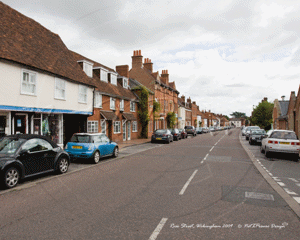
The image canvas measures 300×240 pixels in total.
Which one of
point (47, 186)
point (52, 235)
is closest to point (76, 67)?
point (47, 186)

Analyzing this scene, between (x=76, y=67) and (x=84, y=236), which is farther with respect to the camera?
(x=76, y=67)

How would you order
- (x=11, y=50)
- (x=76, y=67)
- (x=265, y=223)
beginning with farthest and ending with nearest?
(x=76, y=67)
(x=11, y=50)
(x=265, y=223)

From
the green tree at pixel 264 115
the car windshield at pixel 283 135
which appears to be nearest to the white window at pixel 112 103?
the car windshield at pixel 283 135

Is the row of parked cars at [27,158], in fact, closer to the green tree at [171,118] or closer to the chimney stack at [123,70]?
the chimney stack at [123,70]

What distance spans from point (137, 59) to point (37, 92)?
2579 centimetres

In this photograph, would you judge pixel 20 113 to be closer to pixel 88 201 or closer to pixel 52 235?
pixel 88 201

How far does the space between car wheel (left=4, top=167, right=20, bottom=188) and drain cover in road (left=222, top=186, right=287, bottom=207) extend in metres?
6.07

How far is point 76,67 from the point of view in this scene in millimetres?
19438

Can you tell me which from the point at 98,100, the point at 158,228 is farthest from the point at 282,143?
the point at 98,100

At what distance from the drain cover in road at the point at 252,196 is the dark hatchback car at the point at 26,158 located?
606 cm

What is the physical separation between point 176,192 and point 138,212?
6.09 feet

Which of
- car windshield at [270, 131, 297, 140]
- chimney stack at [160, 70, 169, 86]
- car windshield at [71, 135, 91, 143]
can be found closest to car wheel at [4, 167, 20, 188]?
car windshield at [71, 135, 91, 143]

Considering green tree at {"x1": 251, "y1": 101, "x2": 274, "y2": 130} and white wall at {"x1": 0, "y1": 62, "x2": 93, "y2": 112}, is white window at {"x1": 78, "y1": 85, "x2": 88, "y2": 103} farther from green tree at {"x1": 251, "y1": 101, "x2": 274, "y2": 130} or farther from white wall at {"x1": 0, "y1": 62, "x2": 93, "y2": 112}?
green tree at {"x1": 251, "y1": 101, "x2": 274, "y2": 130}

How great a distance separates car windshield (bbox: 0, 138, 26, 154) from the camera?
752 cm
